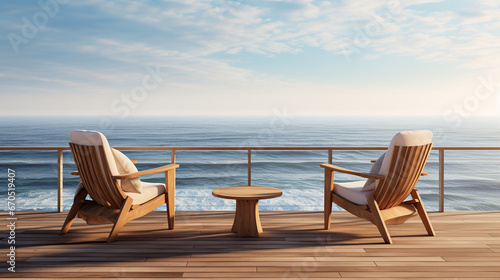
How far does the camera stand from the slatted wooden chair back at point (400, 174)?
2.76 m

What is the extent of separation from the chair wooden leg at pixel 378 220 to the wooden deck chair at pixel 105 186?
70.4 inches

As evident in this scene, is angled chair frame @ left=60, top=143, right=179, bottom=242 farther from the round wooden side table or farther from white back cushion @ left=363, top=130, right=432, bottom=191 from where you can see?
white back cushion @ left=363, top=130, right=432, bottom=191

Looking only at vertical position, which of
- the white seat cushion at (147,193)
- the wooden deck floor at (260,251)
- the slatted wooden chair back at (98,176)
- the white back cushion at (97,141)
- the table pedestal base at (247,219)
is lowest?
the wooden deck floor at (260,251)

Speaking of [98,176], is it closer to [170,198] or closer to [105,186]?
[105,186]

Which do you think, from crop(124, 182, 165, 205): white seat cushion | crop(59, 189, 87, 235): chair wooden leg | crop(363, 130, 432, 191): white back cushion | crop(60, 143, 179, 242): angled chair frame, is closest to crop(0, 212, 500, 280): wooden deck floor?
crop(59, 189, 87, 235): chair wooden leg

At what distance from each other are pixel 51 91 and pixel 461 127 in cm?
3426

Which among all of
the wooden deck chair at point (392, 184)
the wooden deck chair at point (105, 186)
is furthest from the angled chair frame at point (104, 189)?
the wooden deck chair at point (392, 184)

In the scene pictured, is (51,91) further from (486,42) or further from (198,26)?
(486,42)

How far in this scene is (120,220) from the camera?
2.77 meters

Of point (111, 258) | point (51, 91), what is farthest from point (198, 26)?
point (111, 258)

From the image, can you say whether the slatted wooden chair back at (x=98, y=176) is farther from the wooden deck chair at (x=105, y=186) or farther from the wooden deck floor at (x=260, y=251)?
the wooden deck floor at (x=260, y=251)

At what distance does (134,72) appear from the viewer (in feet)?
71.2

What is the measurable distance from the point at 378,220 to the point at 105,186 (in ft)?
6.98

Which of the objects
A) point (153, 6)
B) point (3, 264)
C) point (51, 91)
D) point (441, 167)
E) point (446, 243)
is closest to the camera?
point (3, 264)
